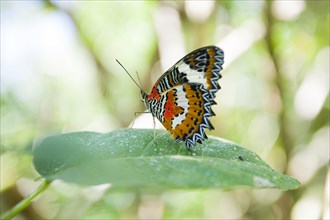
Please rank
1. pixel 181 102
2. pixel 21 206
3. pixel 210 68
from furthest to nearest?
1. pixel 181 102
2. pixel 210 68
3. pixel 21 206

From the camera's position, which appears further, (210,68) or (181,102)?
(181,102)

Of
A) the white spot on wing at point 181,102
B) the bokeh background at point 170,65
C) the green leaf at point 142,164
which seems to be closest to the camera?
the green leaf at point 142,164

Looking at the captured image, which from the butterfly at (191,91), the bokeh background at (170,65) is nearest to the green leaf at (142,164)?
the butterfly at (191,91)

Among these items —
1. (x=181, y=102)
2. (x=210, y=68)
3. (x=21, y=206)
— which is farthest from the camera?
(x=181, y=102)

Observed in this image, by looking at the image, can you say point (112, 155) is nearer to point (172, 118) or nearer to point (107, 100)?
point (172, 118)

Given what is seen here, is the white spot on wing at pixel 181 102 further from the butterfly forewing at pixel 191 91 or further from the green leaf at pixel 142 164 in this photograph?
the green leaf at pixel 142 164

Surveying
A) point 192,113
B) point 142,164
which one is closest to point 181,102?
point 192,113

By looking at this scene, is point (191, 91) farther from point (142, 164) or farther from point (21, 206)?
point (21, 206)
